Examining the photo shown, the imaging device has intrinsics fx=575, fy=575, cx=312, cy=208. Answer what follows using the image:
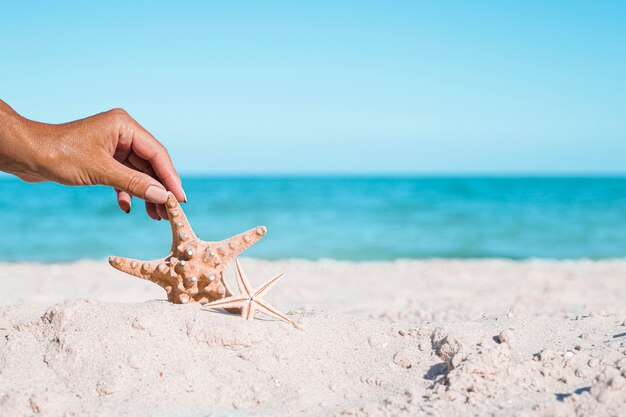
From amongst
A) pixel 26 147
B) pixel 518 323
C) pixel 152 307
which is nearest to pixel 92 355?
pixel 152 307

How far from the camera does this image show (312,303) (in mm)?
5922

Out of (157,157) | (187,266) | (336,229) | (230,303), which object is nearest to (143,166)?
(157,157)

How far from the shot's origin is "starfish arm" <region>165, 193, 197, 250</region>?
312 cm

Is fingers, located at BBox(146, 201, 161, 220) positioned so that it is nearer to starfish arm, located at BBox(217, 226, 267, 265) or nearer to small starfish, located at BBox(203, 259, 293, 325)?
starfish arm, located at BBox(217, 226, 267, 265)

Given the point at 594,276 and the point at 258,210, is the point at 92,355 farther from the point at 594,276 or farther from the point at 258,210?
the point at 258,210

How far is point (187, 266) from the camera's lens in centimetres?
310

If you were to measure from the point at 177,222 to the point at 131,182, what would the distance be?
0.37 metres

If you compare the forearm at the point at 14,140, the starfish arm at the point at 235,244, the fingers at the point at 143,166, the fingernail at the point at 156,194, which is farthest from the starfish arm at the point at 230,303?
the forearm at the point at 14,140

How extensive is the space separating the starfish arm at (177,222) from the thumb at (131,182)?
10 centimetres

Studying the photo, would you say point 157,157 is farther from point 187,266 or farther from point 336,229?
point 336,229

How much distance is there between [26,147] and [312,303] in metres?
3.62

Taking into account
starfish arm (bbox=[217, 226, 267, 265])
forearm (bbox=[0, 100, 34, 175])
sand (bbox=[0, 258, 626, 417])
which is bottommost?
sand (bbox=[0, 258, 626, 417])

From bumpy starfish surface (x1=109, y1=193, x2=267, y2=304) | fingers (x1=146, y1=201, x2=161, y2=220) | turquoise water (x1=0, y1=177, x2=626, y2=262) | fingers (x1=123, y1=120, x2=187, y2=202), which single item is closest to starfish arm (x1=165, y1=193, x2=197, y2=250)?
bumpy starfish surface (x1=109, y1=193, x2=267, y2=304)

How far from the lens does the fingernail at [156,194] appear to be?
297 centimetres
